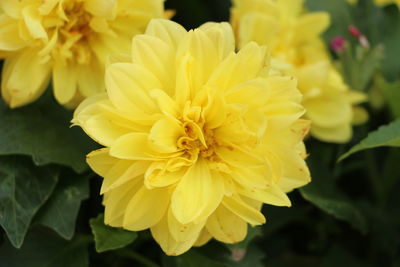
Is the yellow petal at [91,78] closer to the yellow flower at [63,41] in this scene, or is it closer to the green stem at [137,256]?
the yellow flower at [63,41]

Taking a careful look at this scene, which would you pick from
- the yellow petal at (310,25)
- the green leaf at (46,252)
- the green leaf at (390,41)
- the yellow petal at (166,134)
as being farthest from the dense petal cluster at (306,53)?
the green leaf at (46,252)

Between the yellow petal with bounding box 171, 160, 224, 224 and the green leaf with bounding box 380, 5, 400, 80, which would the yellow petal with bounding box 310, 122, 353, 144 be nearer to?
the green leaf with bounding box 380, 5, 400, 80

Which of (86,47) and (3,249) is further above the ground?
(86,47)

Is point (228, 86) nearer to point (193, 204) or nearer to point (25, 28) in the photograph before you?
point (193, 204)

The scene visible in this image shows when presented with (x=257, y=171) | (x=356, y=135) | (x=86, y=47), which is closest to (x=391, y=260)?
(x=356, y=135)

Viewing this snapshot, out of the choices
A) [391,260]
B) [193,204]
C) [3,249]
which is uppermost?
[193,204]

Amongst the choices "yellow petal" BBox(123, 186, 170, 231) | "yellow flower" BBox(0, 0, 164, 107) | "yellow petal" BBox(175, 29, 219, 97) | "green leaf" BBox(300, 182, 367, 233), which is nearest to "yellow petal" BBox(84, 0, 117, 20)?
"yellow flower" BBox(0, 0, 164, 107)
